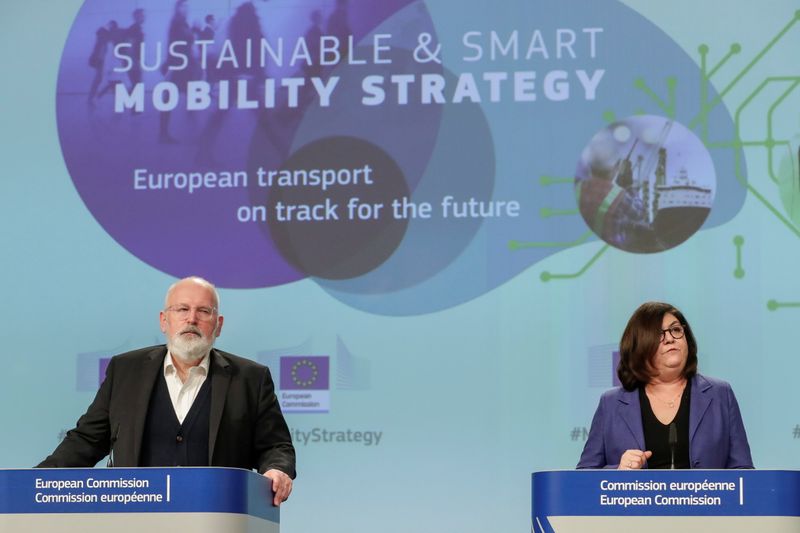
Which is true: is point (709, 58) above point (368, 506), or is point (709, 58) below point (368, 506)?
above

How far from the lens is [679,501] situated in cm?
317

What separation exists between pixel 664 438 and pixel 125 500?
63.2 inches

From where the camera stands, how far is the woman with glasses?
3771 millimetres

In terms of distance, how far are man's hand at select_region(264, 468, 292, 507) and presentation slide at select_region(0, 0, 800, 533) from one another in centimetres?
172

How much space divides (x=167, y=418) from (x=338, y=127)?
2078 mm

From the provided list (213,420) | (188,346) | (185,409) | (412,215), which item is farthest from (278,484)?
(412,215)

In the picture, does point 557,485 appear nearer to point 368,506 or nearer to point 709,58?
point 368,506

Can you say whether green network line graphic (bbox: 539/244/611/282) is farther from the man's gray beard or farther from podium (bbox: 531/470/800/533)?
podium (bbox: 531/470/800/533)

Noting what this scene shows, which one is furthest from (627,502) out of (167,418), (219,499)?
(167,418)

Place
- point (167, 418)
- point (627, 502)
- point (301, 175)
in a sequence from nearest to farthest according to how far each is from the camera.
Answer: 1. point (627, 502)
2. point (167, 418)
3. point (301, 175)

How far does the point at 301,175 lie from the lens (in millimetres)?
5594

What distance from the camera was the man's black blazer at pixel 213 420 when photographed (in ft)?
12.6

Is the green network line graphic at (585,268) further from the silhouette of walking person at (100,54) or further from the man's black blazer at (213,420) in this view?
the silhouette of walking person at (100,54)

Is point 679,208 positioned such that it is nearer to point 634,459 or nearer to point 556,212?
point 556,212
